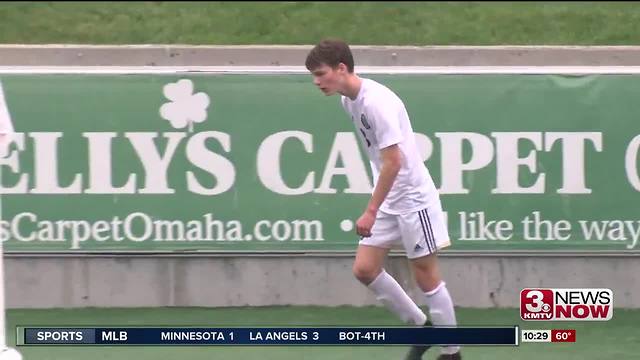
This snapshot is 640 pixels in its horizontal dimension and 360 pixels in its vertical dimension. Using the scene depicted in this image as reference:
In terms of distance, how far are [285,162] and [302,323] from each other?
1.06 meters

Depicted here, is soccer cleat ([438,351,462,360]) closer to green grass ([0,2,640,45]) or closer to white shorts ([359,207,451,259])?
white shorts ([359,207,451,259])

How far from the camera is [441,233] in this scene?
263 inches

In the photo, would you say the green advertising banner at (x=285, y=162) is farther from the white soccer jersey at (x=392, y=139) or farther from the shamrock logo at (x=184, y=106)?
the white soccer jersey at (x=392, y=139)

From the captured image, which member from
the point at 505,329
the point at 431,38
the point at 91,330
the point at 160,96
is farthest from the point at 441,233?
the point at 431,38

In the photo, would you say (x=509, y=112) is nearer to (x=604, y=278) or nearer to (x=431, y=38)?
(x=604, y=278)

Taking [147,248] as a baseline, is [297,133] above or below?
above

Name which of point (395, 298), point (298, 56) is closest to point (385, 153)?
point (395, 298)

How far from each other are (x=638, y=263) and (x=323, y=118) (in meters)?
2.23

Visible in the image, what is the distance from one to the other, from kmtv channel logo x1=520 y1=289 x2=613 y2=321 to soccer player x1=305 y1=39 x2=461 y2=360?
131cm

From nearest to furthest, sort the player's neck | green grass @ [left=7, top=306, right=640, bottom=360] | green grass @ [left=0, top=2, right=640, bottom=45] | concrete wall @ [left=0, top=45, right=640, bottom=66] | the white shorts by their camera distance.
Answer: the player's neck → the white shorts → green grass @ [left=7, top=306, right=640, bottom=360] → concrete wall @ [left=0, top=45, right=640, bottom=66] → green grass @ [left=0, top=2, right=640, bottom=45]

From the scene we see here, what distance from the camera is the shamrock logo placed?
8.54m

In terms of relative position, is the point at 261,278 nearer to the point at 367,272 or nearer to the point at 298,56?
the point at 298,56

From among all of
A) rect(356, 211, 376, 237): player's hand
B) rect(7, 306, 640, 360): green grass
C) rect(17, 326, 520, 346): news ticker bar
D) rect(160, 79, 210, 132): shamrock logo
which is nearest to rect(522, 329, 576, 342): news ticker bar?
rect(7, 306, 640, 360): green grass

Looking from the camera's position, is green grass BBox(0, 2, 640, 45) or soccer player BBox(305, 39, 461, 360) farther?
green grass BBox(0, 2, 640, 45)
